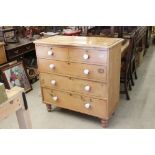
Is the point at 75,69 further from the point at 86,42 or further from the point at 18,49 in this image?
the point at 18,49

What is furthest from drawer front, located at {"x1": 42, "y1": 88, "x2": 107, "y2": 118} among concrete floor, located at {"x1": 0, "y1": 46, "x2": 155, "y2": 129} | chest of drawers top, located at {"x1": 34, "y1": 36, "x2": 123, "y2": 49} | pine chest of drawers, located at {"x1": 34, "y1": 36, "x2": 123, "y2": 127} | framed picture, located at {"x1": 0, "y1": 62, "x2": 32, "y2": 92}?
framed picture, located at {"x1": 0, "y1": 62, "x2": 32, "y2": 92}

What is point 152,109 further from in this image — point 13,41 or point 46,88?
point 13,41

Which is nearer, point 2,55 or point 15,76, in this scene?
point 2,55

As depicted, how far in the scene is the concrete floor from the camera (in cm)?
234

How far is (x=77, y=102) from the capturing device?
232 centimetres

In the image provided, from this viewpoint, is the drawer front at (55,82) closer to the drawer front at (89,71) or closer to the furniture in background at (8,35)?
the drawer front at (89,71)

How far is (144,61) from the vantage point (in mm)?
4520

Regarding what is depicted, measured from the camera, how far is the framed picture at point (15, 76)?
3.05m

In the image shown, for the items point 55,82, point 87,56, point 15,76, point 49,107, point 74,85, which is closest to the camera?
point 87,56

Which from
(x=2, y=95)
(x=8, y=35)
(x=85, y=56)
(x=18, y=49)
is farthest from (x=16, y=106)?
(x=8, y=35)

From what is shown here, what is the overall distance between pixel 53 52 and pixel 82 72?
0.39 m

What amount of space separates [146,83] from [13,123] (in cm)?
217

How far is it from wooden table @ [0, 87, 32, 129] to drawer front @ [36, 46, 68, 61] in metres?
0.80

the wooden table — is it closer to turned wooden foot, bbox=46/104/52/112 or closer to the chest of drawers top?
the chest of drawers top
